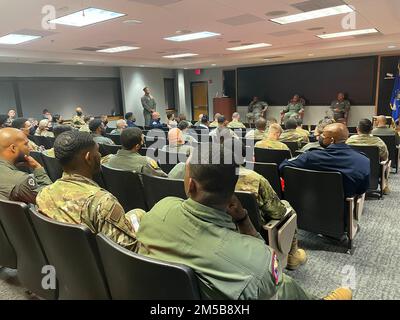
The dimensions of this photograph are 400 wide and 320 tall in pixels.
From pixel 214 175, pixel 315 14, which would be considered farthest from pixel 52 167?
pixel 315 14

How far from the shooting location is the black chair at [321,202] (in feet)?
8.21

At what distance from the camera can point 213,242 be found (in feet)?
3.31

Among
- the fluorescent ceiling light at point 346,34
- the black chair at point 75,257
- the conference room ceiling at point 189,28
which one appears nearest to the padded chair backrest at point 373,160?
the conference room ceiling at point 189,28

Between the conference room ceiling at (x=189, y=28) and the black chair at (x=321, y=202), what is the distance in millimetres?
2612

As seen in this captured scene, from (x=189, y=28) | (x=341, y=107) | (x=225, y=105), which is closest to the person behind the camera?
(x=189, y=28)

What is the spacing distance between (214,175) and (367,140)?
3.56 m

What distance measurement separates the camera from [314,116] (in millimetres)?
10992

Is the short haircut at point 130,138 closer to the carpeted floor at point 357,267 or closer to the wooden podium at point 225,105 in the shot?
the carpeted floor at point 357,267

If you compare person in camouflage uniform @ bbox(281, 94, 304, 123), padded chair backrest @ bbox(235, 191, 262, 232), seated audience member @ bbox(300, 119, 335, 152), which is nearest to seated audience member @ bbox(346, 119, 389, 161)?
seated audience member @ bbox(300, 119, 335, 152)

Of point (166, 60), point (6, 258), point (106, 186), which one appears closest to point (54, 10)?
point (106, 186)

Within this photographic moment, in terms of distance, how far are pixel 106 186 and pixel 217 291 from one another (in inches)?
91.4

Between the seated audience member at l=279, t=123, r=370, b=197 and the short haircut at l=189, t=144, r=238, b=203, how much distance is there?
169 cm

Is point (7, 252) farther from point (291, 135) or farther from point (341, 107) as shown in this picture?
point (341, 107)
